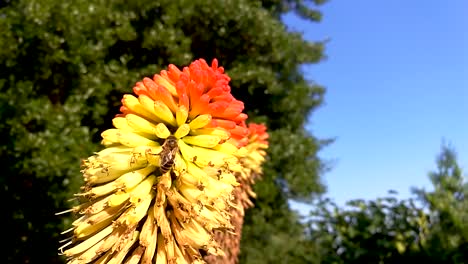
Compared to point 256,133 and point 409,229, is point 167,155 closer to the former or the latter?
point 256,133

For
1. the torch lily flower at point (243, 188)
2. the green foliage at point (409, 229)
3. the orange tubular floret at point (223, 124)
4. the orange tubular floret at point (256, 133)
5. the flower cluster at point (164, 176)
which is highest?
the green foliage at point (409, 229)

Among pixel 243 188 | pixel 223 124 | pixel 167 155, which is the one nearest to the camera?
pixel 167 155

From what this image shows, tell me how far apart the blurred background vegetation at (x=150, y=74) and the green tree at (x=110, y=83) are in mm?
23

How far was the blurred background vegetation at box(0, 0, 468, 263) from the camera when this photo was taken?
8.86m

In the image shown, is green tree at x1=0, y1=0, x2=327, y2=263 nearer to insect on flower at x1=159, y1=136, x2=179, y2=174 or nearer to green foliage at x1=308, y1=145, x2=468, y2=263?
green foliage at x1=308, y1=145, x2=468, y2=263

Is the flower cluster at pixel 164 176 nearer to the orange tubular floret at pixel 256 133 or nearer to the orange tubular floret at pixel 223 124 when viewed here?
the orange tubular floret at pixel 223 124

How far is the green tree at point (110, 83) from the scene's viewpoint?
8836 mm

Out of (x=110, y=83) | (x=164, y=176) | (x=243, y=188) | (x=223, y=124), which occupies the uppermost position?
(x=110, y=83)

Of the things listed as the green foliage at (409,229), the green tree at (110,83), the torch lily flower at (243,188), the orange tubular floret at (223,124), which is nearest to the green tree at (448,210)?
the green foliage at (409,229)

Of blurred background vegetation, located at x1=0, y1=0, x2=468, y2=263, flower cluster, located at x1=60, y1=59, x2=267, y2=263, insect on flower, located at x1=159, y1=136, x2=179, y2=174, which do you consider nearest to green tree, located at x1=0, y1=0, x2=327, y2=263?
blurred background vegetation, located at x1=0, y1=0, x2=468, y2=263

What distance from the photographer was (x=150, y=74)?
11000 millimetres

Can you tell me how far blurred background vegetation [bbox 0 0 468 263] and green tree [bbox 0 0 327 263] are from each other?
0.07 feet

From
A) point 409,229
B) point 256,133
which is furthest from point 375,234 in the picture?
point 256,133

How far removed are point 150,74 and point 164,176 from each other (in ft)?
29.0
